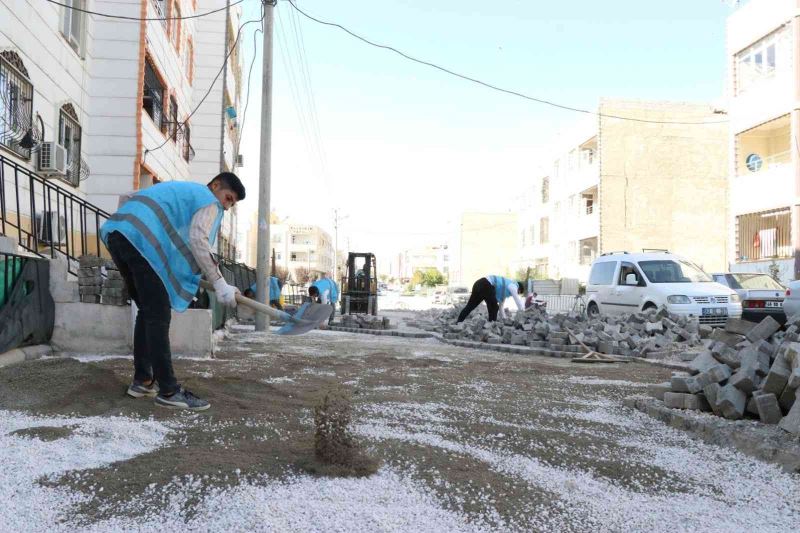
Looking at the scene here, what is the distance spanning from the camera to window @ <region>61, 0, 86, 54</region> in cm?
1058

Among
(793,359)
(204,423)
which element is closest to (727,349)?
(793,359)

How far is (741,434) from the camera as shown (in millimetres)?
3473

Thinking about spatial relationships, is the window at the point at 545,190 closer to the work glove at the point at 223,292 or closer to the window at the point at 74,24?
the window at the point at 74,24

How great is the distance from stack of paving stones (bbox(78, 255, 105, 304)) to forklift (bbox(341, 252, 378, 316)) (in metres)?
12.4

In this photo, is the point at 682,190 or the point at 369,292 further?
the point at 682,190

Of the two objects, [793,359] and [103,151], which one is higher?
[103,151]

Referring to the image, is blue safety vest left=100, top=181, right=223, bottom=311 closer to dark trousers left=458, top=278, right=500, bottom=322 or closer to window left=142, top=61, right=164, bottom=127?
dark trousers left=458, top=278, right=500, bottom=322

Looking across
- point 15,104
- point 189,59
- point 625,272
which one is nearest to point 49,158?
point 15,104

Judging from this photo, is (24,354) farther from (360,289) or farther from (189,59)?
(189,59)

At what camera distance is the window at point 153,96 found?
13703mm

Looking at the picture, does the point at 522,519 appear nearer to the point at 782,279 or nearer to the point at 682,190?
the point at 782,279

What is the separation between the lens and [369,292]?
1855 cm

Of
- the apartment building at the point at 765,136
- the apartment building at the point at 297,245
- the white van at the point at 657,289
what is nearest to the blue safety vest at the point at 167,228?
the white van at the point at 657,289

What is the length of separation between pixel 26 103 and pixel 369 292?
444 inches
